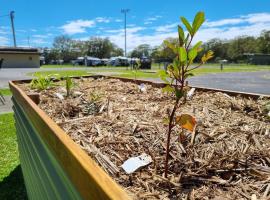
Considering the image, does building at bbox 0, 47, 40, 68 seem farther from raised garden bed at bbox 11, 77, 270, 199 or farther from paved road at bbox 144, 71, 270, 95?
raised garden bed at bbox 11, 77, 270, 199

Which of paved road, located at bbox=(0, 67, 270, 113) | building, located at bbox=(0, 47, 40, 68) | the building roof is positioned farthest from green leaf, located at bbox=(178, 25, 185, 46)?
the building roof

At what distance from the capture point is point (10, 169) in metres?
4.82

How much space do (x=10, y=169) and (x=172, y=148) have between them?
12.4ft

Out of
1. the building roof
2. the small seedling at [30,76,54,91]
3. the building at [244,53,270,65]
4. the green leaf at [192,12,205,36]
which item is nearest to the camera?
the green leaf at [192,12,205,36]

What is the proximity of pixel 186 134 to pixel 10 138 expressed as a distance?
5.22m

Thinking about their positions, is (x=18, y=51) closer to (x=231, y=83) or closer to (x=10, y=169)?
(x=231, y=83)

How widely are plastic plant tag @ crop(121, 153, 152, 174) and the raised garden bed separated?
2 centimetres

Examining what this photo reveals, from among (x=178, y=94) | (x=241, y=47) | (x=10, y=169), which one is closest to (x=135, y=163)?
(x=178, y=94)

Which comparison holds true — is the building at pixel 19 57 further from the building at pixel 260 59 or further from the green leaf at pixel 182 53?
the green leaf at pixel 182 53

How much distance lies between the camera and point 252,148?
175 centimetres

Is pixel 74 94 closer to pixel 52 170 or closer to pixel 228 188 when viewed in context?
pixel 52 170

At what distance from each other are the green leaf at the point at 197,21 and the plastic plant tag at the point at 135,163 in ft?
2.23

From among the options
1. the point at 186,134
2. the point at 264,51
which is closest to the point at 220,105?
the point at 186,134

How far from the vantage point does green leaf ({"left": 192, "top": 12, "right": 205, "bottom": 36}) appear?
4.77 feet
